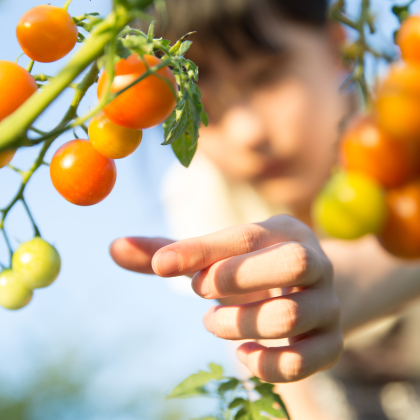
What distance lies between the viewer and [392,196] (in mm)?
423

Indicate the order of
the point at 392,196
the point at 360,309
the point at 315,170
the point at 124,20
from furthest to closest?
the point at 315,170 < the point at 360,309 < the point at 392,196 < the point at 124,20

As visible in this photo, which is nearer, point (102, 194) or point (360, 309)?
point (102, 194)

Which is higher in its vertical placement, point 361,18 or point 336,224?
point 361,18

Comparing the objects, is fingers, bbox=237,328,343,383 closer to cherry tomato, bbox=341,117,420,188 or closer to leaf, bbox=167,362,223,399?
leaf, bbox=167,362,223,399

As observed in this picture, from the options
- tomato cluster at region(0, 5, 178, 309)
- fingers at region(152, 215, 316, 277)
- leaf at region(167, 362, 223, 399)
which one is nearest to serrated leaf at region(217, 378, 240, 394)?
leaf at region(167, 362, 223, 399)

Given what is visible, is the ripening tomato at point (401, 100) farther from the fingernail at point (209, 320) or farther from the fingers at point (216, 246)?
the fingernail at point (209, 320)

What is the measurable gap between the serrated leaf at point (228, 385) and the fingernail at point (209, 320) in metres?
0.07

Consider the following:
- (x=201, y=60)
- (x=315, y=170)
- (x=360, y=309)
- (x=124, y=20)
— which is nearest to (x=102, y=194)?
(x=124, y=20)

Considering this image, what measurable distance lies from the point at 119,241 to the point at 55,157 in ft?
0.76

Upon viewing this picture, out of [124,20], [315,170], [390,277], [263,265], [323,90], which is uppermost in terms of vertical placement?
[124,20]

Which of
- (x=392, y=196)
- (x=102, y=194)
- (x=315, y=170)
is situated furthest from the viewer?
(x=315, y=170)

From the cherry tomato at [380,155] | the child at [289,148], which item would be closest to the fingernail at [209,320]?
the child at [289,148]

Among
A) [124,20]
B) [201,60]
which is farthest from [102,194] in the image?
[201,60]

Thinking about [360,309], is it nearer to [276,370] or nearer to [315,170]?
[315,170]
